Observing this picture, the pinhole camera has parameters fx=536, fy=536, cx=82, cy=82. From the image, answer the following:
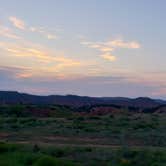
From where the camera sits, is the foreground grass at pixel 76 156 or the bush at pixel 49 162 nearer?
the bush at pixel 49 162

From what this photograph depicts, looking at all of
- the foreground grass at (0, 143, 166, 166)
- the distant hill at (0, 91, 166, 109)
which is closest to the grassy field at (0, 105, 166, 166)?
the foreground grass at (0, 143, 166, 166)

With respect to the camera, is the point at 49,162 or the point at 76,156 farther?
the point at 76,156

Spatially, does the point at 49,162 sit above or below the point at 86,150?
below

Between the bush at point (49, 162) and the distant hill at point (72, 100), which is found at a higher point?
the distant hill at point (72, 100)

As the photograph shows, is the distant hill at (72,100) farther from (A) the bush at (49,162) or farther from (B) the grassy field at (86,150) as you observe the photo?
(A) the bush at (49,162)

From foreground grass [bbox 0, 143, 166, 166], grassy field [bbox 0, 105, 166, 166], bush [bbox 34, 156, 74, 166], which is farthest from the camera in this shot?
grassy field [bbox 0, 105, 166, 166]

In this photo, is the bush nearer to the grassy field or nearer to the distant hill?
the grassy field

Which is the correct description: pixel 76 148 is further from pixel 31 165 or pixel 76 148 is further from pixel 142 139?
pixel 142 139

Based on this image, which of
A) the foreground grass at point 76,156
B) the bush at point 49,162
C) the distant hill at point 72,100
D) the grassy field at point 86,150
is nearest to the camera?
the bush at point 49,162

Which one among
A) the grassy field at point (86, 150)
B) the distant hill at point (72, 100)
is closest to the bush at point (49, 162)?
the grassy field at point (86, 150)

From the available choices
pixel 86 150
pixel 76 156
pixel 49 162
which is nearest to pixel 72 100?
pixel 86 150

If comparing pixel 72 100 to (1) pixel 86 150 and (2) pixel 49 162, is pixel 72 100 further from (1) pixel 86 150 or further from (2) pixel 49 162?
(2) pixel 49 162

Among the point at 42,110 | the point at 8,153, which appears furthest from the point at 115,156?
the point at 42,110

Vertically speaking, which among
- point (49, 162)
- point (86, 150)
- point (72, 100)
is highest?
point (72, 100)
